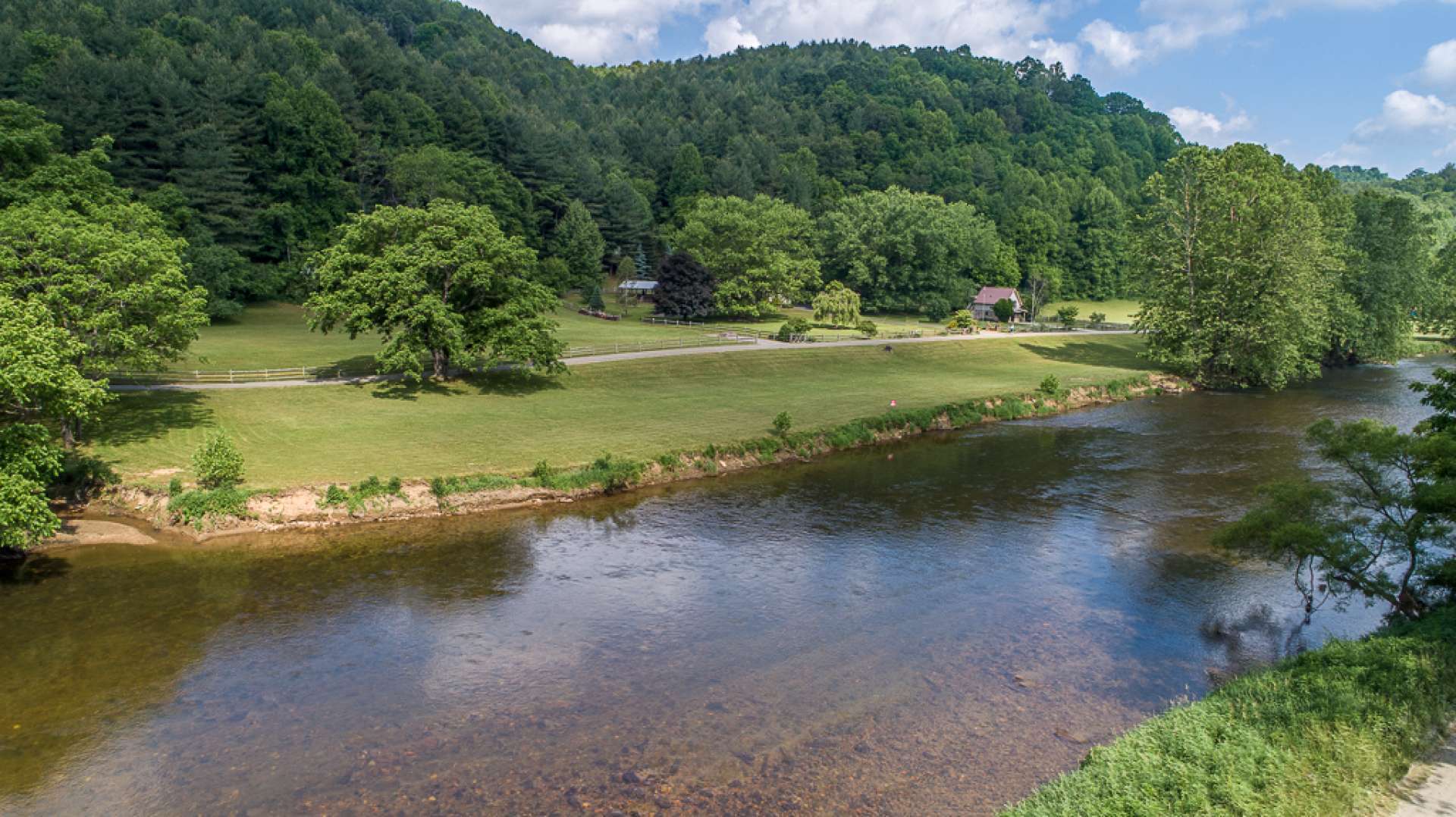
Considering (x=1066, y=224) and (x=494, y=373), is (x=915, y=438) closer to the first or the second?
(x=494, y=373)

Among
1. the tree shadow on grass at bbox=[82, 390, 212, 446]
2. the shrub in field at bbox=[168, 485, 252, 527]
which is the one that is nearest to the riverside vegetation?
the shrub in field at bbox=[168, 485, 252, 527]

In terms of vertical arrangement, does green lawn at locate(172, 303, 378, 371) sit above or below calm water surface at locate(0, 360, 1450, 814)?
above

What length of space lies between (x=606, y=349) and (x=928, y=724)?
159 ft

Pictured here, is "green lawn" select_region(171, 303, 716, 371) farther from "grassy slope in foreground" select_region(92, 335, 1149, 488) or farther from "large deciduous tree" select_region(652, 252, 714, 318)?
"grassy slope in foreground" select_region(92, 335, 1149, 488)

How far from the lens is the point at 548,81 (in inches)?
7318

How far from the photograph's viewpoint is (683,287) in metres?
87.9

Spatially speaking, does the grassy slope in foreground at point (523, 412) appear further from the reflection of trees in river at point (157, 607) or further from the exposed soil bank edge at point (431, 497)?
the reflection of trees in river at point (157, 607)

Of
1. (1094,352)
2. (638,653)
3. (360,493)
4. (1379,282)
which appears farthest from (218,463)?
(1379,282)

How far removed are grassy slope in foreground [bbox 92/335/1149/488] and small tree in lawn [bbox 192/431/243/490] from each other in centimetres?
97

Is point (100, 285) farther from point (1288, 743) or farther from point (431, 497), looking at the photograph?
point (1288, 743)

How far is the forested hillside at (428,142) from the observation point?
8319cm

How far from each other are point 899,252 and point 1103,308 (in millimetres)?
43351

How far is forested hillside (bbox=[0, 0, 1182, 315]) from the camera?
83.2m

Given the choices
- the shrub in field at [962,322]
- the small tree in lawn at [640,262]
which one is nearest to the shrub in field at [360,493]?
the shrub in field at [962,322]
